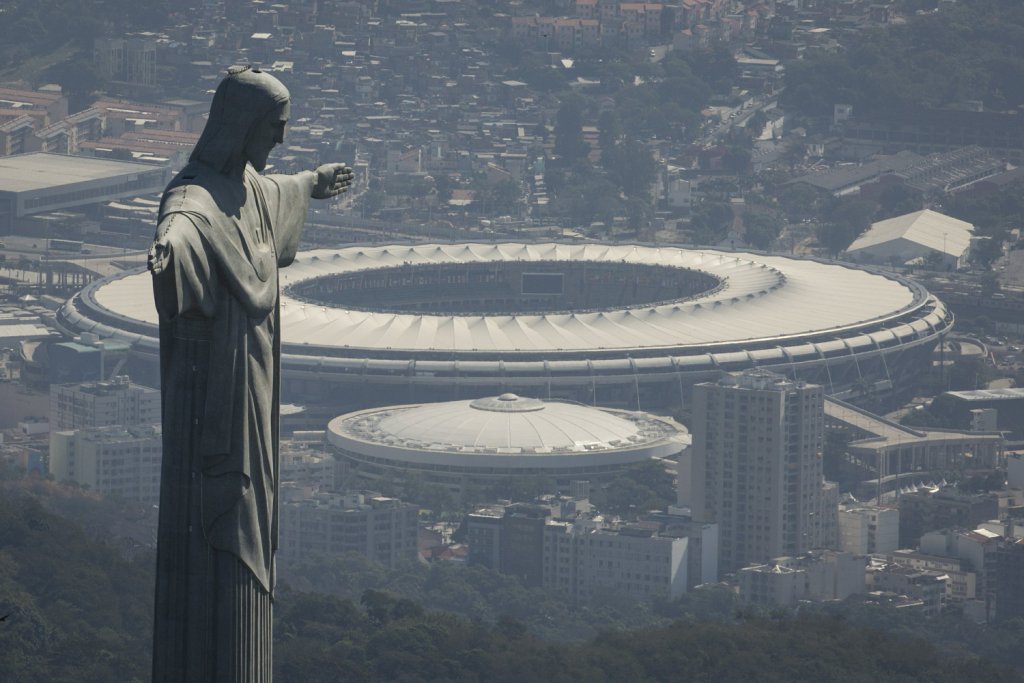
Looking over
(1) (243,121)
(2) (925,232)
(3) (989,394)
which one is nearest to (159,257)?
(1) (243,121)

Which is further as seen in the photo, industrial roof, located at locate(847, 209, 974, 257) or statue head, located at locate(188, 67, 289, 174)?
industrial roof, located at locate(847, 209, 974, 257)

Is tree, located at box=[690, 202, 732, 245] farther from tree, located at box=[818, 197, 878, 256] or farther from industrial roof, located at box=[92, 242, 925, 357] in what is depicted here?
industrial roof, located at box=[92, 242, 925, 357]

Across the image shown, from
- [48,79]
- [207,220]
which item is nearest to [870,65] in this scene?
[48,79]

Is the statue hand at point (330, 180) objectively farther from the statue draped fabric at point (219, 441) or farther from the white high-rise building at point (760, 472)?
the white high-rise building at point (760, 472)

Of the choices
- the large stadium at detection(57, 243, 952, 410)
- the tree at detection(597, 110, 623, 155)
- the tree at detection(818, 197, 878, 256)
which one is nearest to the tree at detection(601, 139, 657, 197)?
the tree at detection(597, 110, 623, 155)

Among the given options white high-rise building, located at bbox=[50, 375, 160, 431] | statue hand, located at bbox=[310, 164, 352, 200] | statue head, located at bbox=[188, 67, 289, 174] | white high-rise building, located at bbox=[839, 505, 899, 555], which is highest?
statue head, located at bbox=[188, 67, 289, 174]

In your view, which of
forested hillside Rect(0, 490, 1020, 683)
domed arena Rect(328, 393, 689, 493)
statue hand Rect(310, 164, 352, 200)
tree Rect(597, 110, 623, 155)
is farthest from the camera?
tree Rect(597, 110, 623, 155)

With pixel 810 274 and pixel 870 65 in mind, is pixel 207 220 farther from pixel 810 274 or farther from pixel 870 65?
pixel 870 65
